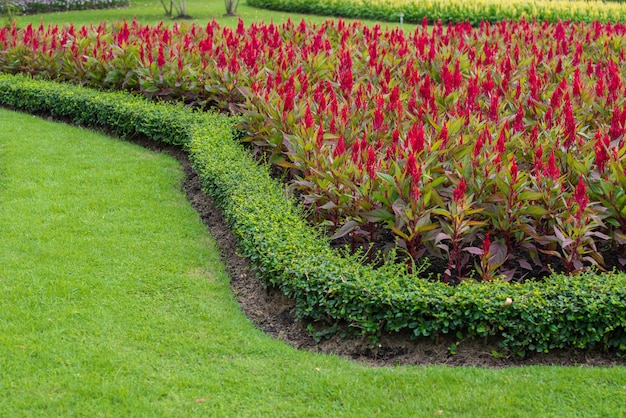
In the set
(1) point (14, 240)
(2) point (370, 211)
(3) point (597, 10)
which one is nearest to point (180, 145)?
(1) point (14, 240)

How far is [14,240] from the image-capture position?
537 centimetres

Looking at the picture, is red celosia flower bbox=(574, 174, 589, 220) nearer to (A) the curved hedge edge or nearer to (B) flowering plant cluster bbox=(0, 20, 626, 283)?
(B) flowering plant cluster bbox=(0, 20, 626, 283)

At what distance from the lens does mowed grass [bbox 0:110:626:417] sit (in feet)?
11.9

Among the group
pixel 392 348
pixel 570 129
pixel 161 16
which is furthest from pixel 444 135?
pixel 161 16

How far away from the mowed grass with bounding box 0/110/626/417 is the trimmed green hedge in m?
10.8

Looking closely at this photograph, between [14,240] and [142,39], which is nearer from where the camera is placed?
[14,240]

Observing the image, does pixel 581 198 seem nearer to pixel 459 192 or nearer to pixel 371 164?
pixel 459 192

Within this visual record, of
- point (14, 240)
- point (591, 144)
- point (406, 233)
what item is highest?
point (591, 144)

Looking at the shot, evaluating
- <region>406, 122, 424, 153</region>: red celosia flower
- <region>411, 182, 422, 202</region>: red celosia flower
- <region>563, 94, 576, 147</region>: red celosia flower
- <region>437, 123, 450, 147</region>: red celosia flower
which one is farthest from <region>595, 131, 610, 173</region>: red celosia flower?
<region>411, 182, 422, 202</region>: red celosia flower

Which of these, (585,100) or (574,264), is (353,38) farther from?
(574,264)

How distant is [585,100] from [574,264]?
2316mm

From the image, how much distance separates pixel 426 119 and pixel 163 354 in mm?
2774

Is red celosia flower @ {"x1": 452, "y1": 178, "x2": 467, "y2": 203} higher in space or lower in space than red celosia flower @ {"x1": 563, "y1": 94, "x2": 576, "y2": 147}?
lower

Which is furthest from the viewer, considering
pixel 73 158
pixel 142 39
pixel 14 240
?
pixel 142 39
